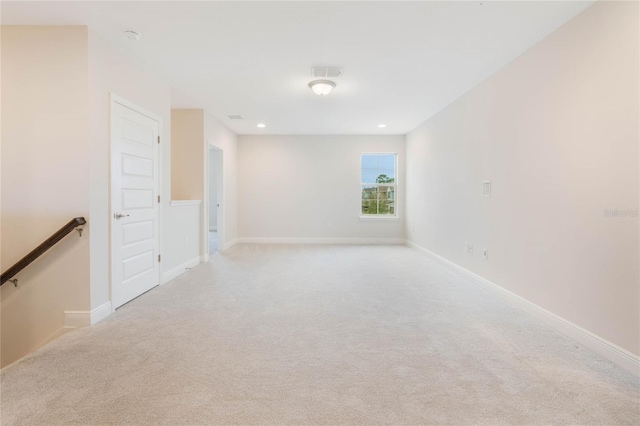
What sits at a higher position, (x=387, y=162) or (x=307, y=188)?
(x=387, y=162)

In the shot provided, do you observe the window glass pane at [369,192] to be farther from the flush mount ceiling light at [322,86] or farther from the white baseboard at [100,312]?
the white baseboard at [100,312]

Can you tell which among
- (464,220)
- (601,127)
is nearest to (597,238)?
(601,127)

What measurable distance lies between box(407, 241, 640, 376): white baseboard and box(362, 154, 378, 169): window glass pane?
13.5 ft

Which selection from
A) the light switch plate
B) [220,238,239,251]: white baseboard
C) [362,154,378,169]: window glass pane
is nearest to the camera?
the light switch plate

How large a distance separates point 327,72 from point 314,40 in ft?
2.31

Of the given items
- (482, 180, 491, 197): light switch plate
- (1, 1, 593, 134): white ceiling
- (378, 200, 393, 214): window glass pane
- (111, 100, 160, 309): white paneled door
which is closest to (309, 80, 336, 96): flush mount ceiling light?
(1, 1, 593, 134): white ceiling

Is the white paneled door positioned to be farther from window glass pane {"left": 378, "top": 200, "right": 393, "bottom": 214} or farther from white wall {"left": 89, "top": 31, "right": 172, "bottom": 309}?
window glass pane {"left": 378, "top": 200, "right": 393, "bottom": 214}

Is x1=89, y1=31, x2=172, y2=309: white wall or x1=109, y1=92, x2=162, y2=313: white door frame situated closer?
x1=89, y1=31, x2=172, y2=309: white wall

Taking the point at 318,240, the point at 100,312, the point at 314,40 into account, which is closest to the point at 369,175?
the point at 318,240

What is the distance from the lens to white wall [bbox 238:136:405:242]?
24.4ft

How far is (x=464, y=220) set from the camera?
440 cm

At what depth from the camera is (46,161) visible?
2.68 m

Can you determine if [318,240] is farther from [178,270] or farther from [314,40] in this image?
[314,40]

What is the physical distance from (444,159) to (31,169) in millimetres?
5093
